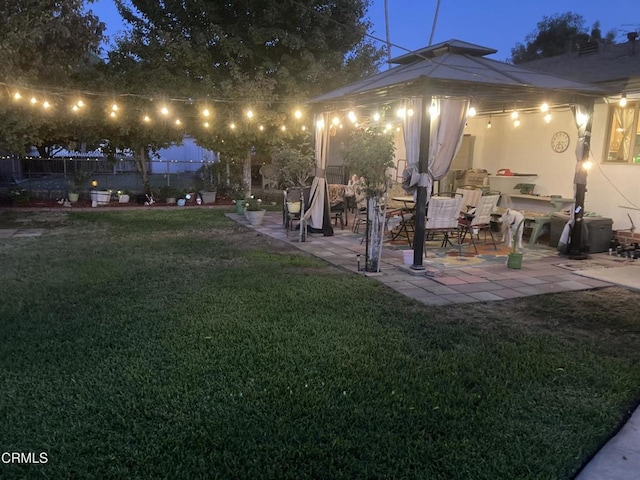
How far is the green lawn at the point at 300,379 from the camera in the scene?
229cm

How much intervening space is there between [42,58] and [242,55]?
468 centimetres

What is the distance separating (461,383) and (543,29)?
3018 cm

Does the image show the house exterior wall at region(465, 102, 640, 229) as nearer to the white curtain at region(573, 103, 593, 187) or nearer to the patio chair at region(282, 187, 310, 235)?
the white curtain at region(573, 103, 593, 187)

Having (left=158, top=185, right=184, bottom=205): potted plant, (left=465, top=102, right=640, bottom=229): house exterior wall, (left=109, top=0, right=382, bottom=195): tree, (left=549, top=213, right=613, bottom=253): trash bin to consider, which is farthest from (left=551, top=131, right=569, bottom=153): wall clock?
(left=158, top=185, right=184, bottom=205): potted plant

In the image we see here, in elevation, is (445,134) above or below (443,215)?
above

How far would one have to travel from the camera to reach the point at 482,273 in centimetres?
595

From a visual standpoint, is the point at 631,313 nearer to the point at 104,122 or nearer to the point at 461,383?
the point at 461,383

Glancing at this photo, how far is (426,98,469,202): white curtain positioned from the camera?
634 centimetres

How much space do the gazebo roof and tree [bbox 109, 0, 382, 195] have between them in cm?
531

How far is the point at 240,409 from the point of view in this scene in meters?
2.68

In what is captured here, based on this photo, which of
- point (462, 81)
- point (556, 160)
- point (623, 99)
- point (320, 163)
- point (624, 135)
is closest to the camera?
point (462, 81)

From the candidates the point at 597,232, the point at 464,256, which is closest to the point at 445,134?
the point at 464,256

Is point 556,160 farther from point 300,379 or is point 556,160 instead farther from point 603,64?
point 300,379

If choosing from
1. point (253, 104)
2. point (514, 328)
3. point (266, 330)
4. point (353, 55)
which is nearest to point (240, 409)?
point (266, 330)
